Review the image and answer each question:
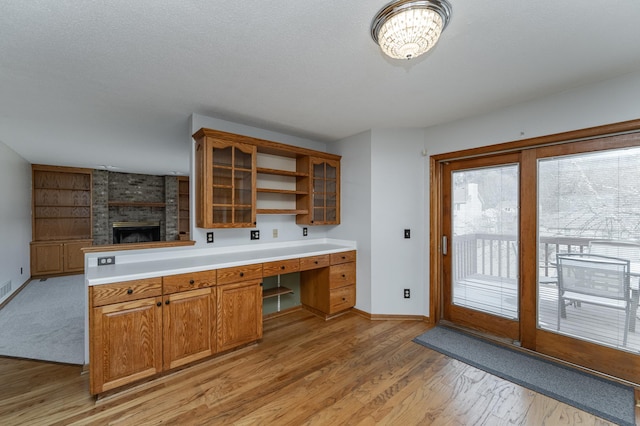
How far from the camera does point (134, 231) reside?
7148 millimetres

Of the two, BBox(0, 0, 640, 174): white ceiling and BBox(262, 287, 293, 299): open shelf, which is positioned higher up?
BBox(0, 0, 640, 174): white ceiling

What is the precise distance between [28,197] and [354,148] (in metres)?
6.69

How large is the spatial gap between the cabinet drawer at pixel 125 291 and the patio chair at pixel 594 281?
140 inches

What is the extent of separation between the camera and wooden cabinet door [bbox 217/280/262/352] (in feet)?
8.23

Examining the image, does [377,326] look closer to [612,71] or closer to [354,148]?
[354,148]

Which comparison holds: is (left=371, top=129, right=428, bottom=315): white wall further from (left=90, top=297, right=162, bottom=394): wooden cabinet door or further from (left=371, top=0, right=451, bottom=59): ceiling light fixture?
(left=90, top=297, right=162, bottom=394): wooden cabinet door

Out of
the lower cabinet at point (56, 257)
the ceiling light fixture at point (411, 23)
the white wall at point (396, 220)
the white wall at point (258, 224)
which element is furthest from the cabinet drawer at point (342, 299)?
the lower cabinet at point (56, 257)

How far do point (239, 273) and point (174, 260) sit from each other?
0.67 m

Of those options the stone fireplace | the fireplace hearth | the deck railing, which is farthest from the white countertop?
the fireplace hearth

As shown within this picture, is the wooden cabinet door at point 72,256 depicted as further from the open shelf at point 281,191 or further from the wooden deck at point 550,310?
the wooden deck at point 550,310

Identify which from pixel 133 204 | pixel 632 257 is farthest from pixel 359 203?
pixel 133 204

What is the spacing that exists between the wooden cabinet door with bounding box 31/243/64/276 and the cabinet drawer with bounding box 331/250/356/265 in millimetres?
6243

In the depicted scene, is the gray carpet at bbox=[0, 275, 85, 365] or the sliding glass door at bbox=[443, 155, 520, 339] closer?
the gray carpet at bbox=[0, 275, 85, 365]

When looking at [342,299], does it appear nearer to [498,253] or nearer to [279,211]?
[279,211]
